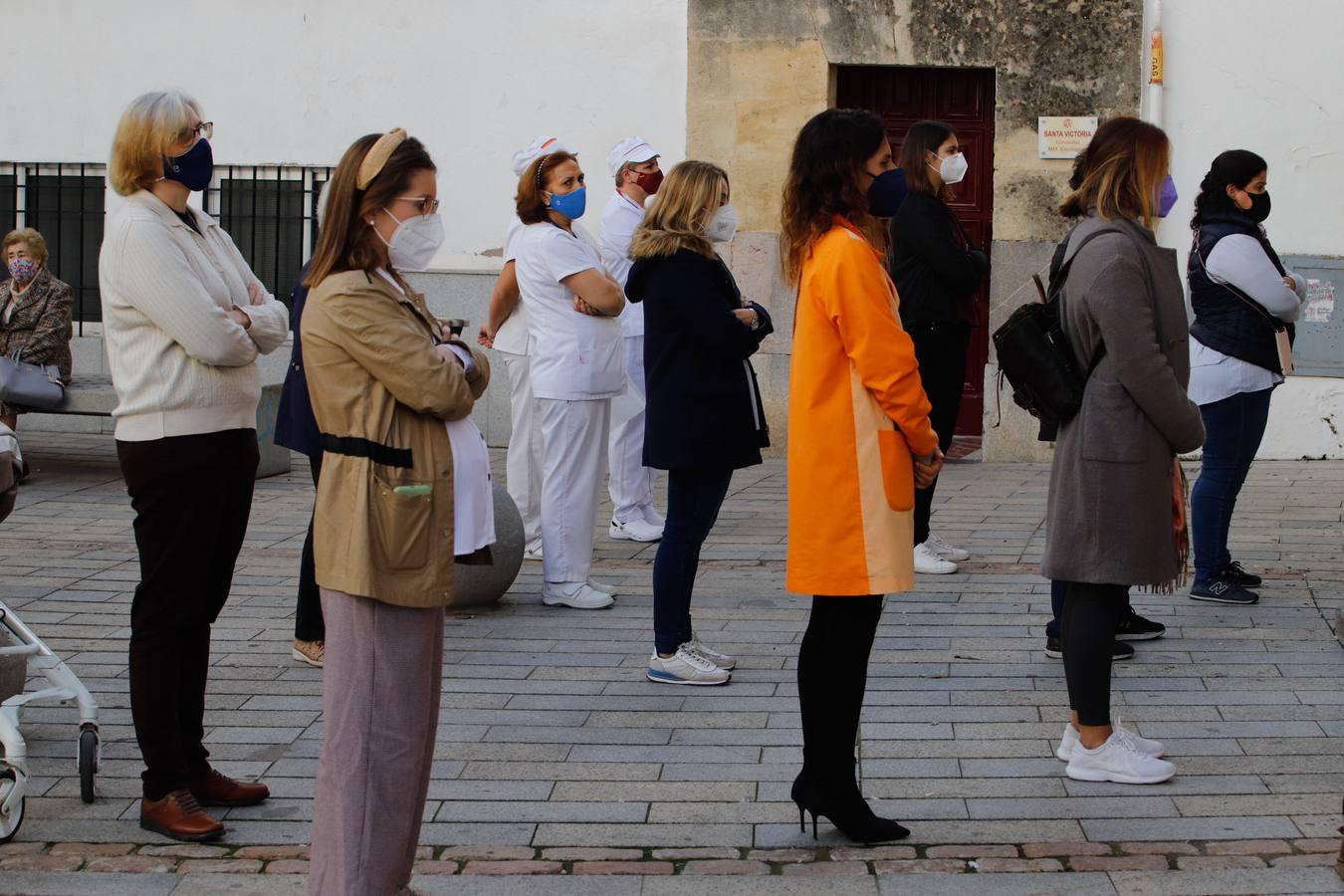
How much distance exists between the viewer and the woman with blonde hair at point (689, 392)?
606cm

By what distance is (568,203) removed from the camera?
728 cm

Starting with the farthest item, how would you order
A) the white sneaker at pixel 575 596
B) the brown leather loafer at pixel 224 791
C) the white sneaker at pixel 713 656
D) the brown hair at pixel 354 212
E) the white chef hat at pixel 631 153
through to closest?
the white chef hat at pixel 631 153 → the white sneaker at pixel 575 596 → the white sneaker at pixel 713 656 → the brown leather loafer at pixel 224 791 → the brown hair at pixel 354 212

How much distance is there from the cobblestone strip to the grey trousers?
1.94ft

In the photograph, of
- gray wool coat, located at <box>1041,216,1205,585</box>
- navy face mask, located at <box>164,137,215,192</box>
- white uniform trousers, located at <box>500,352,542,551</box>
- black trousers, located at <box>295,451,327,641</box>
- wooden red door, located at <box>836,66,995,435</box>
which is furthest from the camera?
wooden red door, located at <box>836,66,995,435</box>

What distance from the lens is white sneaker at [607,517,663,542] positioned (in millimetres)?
8922

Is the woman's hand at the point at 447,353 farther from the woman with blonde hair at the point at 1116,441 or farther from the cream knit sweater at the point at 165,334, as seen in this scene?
the woman with blonde hair at the point at 1116,441

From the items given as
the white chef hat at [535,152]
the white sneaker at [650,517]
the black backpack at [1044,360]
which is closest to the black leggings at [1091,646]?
the black backpack at [1044,360]

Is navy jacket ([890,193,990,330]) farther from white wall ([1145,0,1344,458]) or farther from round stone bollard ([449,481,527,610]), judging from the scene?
white wall ([1145,0,1344,458])

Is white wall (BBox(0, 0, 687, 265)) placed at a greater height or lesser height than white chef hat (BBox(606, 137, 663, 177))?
greater

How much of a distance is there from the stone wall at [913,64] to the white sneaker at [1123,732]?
6.70 meters

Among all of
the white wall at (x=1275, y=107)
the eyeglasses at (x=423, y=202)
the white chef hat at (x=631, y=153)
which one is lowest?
the eyeglasses at (x=423, y=202)

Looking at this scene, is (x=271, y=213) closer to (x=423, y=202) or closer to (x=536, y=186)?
(x=536, y=186)

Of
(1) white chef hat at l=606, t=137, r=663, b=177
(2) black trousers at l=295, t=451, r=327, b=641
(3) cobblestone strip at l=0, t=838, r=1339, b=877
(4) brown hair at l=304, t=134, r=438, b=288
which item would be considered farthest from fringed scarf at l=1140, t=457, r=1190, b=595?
(1) white chef hat at l=606, t=137, r=663, b=177

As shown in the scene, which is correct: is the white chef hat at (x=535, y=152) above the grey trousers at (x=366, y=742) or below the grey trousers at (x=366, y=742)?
above
